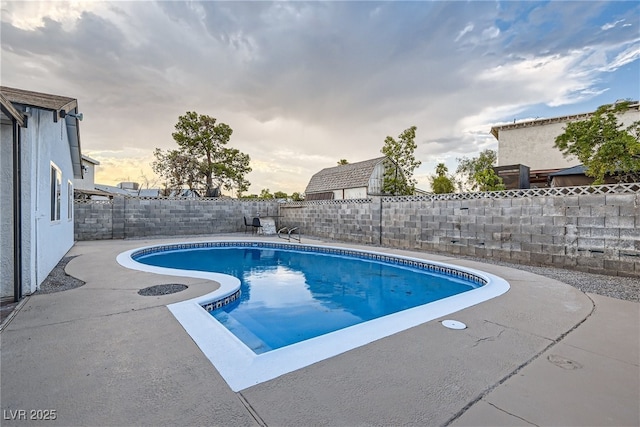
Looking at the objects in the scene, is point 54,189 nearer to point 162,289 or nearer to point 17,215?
point 17,215

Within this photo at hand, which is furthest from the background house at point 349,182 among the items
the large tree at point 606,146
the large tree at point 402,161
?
the large tree at point 606,146

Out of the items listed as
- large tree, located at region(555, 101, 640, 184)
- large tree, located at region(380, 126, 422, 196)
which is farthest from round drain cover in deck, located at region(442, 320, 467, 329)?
large tree, located at region(380, 126, 422, 196)

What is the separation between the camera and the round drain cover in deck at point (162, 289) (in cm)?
422

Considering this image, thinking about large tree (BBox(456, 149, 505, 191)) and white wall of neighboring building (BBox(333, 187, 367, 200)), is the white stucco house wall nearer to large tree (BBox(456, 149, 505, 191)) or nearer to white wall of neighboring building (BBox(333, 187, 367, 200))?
white wall of neighboring building (BBox(333, 187, 367, 200))

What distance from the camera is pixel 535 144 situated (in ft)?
64.5

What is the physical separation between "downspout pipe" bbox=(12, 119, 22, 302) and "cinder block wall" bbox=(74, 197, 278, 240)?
9.07m

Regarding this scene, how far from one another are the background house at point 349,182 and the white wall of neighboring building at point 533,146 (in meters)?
8.99

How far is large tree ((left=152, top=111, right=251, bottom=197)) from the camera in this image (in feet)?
65.4

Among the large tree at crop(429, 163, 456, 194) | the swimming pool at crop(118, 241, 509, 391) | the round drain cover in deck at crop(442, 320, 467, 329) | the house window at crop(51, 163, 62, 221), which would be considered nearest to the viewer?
the swimming pool at crop(118, 241, 509, 391)

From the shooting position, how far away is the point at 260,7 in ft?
28.5

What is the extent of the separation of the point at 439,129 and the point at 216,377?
15.3 m

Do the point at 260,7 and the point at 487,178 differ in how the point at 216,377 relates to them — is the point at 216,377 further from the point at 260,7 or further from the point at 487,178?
the point at 487,178

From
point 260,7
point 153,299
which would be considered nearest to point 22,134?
point 153,299

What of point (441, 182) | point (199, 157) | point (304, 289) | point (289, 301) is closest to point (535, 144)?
point (441, 182)
